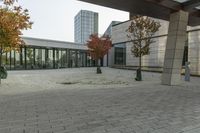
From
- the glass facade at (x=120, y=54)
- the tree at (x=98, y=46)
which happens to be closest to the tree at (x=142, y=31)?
the tree at (x=98, y=46)

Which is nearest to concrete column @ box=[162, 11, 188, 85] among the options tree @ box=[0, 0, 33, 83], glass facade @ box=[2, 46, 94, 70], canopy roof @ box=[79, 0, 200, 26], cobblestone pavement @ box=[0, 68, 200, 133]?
canopy roof @ box=[79, 0, 200, 26]

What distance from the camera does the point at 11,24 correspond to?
13.1 metres

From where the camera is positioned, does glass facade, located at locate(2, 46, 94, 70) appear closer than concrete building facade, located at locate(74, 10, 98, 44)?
Yes

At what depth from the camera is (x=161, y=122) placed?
556 centimetres

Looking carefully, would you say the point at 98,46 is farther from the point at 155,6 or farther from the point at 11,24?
the point at 11,24

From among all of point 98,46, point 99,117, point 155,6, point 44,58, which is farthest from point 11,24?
point 44,58

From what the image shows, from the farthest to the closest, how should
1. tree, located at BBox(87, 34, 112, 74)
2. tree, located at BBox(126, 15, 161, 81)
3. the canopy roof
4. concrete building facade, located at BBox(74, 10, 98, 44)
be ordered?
concrete building facade, located at BBox(74, 10, 98, 44), tree, located at BBox(87, 34, 112, 74), tree, located at BBox(126, 15, 161, 81), the canopy roof

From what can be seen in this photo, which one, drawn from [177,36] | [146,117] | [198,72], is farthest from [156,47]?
[146,117]

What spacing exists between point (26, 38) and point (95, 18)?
134 ft

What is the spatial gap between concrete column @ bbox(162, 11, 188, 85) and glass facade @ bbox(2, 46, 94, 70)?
27.1 metres

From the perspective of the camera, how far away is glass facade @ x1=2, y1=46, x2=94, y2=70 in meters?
38.2

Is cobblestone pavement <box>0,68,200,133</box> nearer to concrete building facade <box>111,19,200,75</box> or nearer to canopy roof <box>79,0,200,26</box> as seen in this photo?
canopy roof <box>79,0,200,26</box>

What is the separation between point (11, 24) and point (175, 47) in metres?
10.5

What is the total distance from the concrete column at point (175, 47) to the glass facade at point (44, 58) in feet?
89.0
